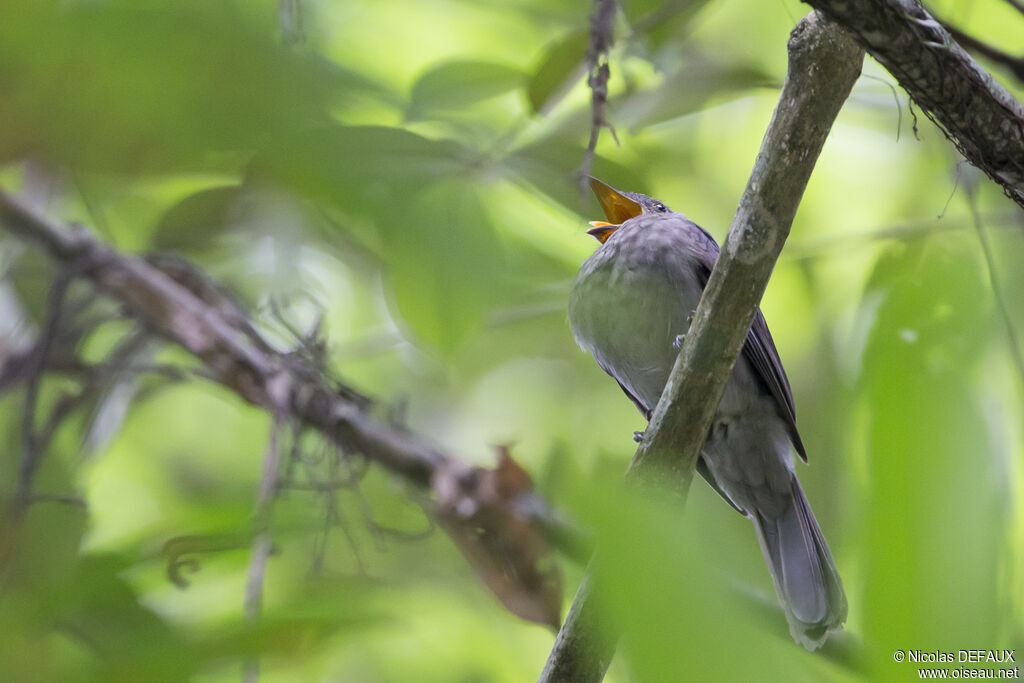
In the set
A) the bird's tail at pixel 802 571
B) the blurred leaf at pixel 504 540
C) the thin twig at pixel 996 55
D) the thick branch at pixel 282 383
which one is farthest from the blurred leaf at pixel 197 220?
the bird's tail at pixel 802 571

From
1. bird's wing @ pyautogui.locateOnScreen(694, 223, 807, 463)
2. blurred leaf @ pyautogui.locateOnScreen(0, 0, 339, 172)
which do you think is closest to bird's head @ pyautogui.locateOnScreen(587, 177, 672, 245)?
bird's wing @ pyautogui.locateOnScreen(694, 223, 807, 463)

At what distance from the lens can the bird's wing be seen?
252cm

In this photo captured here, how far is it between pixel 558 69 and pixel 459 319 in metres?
0.74

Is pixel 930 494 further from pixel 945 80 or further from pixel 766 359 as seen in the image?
pixel 766 359

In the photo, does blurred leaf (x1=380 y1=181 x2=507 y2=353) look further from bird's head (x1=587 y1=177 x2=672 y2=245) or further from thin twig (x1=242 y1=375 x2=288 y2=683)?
bird's head (x1=587 y1=177 x2=672 y2=245)

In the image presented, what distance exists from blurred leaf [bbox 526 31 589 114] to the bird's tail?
1.40 metres

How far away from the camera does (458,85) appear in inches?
68.9

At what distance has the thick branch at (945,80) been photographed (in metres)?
1.15

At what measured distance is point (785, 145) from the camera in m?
1.43

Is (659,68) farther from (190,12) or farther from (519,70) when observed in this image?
(190,12)

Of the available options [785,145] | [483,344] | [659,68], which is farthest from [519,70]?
[483,344]

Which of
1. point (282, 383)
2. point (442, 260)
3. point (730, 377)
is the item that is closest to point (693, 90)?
point (442, 260)

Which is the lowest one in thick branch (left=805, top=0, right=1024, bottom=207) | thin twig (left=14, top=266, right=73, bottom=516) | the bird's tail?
the bird's tail

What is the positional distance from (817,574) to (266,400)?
1688 millimetres
